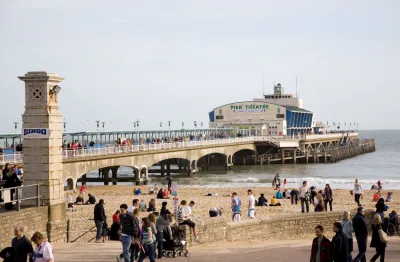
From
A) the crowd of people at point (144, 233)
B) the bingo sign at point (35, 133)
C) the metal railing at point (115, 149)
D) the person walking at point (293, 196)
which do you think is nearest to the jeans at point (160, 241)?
the crowd of people at point (144, 233)

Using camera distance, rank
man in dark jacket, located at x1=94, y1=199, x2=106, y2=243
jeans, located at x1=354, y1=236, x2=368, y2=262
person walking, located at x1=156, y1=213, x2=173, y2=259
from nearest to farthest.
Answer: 1. jeans, located at x1=354, y1=236, x2=368, y2=262
2. person walking, located at x1=156, y1=213, x2=173, y2=259
3. man in dark jacket, located at x1=94, y1=199, x2=106, y2=243

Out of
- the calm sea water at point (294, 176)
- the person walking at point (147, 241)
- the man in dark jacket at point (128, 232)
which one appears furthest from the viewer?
the calm sea water at point (294, 176)

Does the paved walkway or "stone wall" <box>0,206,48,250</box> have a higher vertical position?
"stone wall" <box>0,206,48,250</box>

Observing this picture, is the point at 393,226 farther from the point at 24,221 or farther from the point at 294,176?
the point at 294,176

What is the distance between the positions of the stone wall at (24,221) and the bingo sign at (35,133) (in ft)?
5.85

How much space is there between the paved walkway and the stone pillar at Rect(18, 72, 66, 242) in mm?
1414

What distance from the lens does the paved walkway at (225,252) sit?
559 inches

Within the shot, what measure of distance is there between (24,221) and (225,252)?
485 centimetres

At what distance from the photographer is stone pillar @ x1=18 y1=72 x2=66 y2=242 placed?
1567 cm

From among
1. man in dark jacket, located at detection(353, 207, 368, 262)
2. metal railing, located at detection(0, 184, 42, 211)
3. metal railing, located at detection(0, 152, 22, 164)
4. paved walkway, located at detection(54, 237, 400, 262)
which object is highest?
metal railing, located at detection(0, 152, 22, 164)

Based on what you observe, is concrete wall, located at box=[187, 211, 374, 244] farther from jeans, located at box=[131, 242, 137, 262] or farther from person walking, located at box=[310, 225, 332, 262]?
person walking, located at box=[310, 225, 332, 262]

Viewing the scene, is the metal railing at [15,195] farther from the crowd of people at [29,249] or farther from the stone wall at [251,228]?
the crowd of people at [29,249]

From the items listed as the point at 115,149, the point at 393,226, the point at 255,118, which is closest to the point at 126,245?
the point at 393,226

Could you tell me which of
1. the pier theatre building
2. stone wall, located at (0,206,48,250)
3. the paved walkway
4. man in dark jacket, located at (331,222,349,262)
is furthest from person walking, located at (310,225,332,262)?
the pier theatre building
